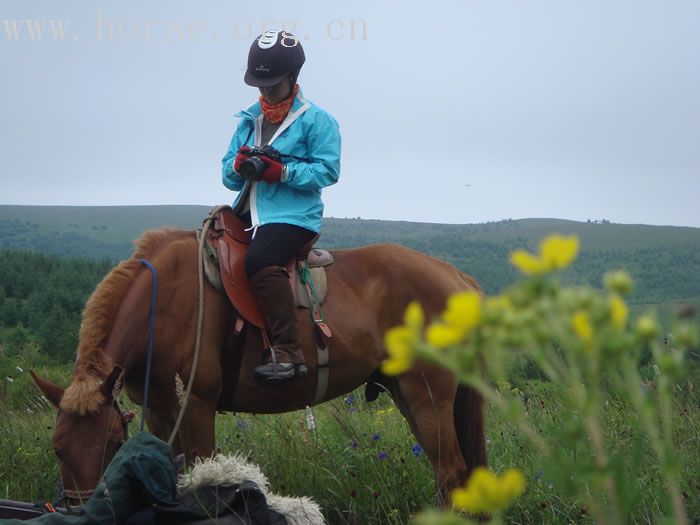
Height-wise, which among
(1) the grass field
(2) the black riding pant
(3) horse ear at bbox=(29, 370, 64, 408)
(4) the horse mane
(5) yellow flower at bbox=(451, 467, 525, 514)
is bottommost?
(1) the grass field

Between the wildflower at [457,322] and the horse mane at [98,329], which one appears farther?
the horse mane at [98,329]

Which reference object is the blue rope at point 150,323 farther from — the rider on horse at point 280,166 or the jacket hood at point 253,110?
the jacket hood at point 253,110

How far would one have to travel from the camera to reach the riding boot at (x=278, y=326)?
14.4 ft

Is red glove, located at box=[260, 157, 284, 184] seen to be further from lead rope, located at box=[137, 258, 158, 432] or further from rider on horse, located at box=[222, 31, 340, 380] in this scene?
lead rope, located at box=[137, 258, 158, 432]

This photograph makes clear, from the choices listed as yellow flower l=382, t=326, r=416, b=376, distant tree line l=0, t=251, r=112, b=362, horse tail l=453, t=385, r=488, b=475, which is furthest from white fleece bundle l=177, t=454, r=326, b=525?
distant tree line l=0, t=251, r=112, b=362

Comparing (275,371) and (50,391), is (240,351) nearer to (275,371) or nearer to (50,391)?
(275,371)

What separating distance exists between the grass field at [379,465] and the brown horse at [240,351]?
0.85ft

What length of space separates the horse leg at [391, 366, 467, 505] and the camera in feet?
4.54

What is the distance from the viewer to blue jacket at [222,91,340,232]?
4742mm

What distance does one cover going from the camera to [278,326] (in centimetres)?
445

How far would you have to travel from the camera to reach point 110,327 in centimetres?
431

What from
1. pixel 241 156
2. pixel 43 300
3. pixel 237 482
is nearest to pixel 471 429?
pixel 237 482

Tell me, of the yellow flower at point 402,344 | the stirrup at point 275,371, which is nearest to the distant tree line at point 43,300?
the stirrup at point 275,371

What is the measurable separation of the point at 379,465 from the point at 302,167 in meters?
1.70
